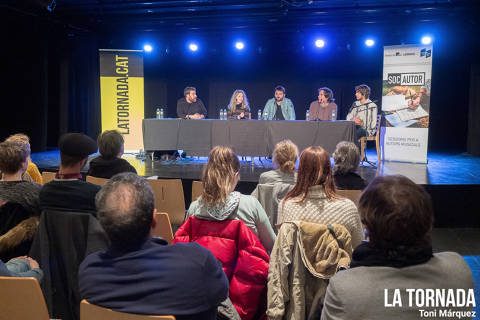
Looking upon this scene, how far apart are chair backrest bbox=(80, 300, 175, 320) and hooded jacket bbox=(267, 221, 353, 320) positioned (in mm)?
717

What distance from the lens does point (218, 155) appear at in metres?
2.06

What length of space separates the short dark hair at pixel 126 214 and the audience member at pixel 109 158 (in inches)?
76.9

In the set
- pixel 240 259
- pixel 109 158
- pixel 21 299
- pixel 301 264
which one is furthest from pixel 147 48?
pixel 21 299

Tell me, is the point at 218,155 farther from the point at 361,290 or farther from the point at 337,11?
the point at 337,11

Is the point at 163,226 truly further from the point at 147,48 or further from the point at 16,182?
the point at 147,48

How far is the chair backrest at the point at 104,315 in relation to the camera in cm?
107

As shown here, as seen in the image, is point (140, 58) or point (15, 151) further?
point (140, 58)

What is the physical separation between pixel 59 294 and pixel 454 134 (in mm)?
9894

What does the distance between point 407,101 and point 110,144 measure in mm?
5376

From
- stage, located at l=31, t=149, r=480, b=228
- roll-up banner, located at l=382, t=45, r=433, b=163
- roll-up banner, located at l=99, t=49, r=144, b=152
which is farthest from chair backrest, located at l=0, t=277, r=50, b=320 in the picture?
roll-up banner, located at l=99, t=49, r=144, b=152

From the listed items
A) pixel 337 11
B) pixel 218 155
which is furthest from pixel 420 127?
Answer: pixel 218 155

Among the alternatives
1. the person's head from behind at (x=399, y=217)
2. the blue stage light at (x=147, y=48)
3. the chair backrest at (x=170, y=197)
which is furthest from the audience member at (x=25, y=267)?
the blue stage light at (x=147, y=48)

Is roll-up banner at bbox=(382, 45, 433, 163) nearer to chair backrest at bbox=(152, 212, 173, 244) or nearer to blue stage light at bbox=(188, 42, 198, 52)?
blue stage light at bbox=(188, 42, 198, 52)

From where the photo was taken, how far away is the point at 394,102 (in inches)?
274
